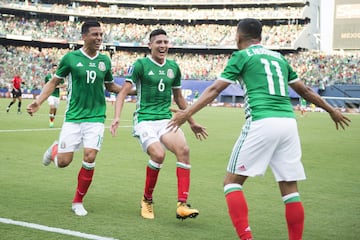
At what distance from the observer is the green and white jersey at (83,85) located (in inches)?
276

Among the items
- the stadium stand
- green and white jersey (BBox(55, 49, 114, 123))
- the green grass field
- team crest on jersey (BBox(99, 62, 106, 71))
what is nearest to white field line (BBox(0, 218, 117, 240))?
the green grass field

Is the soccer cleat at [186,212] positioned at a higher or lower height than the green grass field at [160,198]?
higher

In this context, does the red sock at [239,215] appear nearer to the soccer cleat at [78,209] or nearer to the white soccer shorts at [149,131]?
the white soccer shorts at [149,131]

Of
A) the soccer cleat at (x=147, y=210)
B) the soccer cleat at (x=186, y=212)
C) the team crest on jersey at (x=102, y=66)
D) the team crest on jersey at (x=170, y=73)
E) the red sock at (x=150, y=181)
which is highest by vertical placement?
the team crest on jersey at (x=102, y=66)

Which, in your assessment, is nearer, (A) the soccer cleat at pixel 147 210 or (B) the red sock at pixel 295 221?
(B) the red sock at pixel 295 221

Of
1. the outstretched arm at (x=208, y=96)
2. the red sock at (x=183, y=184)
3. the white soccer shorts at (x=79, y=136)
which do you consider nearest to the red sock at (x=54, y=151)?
the white soccer shorts at (x=79, y=136)

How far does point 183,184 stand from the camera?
650cm

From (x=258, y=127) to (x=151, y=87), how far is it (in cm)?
260

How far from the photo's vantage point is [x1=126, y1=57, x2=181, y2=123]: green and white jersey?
23.0ft

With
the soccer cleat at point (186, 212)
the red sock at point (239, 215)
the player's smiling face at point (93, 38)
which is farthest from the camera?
the player's smiling face at point (93, 38)

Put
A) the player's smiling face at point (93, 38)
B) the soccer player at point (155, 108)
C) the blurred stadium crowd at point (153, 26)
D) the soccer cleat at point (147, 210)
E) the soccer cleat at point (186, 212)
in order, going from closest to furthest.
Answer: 1. the soccer cleat at point (186, 212)
2. the soccer cleat at point (147, 210)
3. the soccer player at point (155, 108)
4. the player's smiling face at point (93, 38)
5. the blurred stadium crowd at point (153, 26)

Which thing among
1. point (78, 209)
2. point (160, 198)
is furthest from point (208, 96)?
point (160, 198)

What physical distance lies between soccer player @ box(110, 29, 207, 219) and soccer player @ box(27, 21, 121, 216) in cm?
45

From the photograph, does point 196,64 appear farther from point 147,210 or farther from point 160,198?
point 147,210
